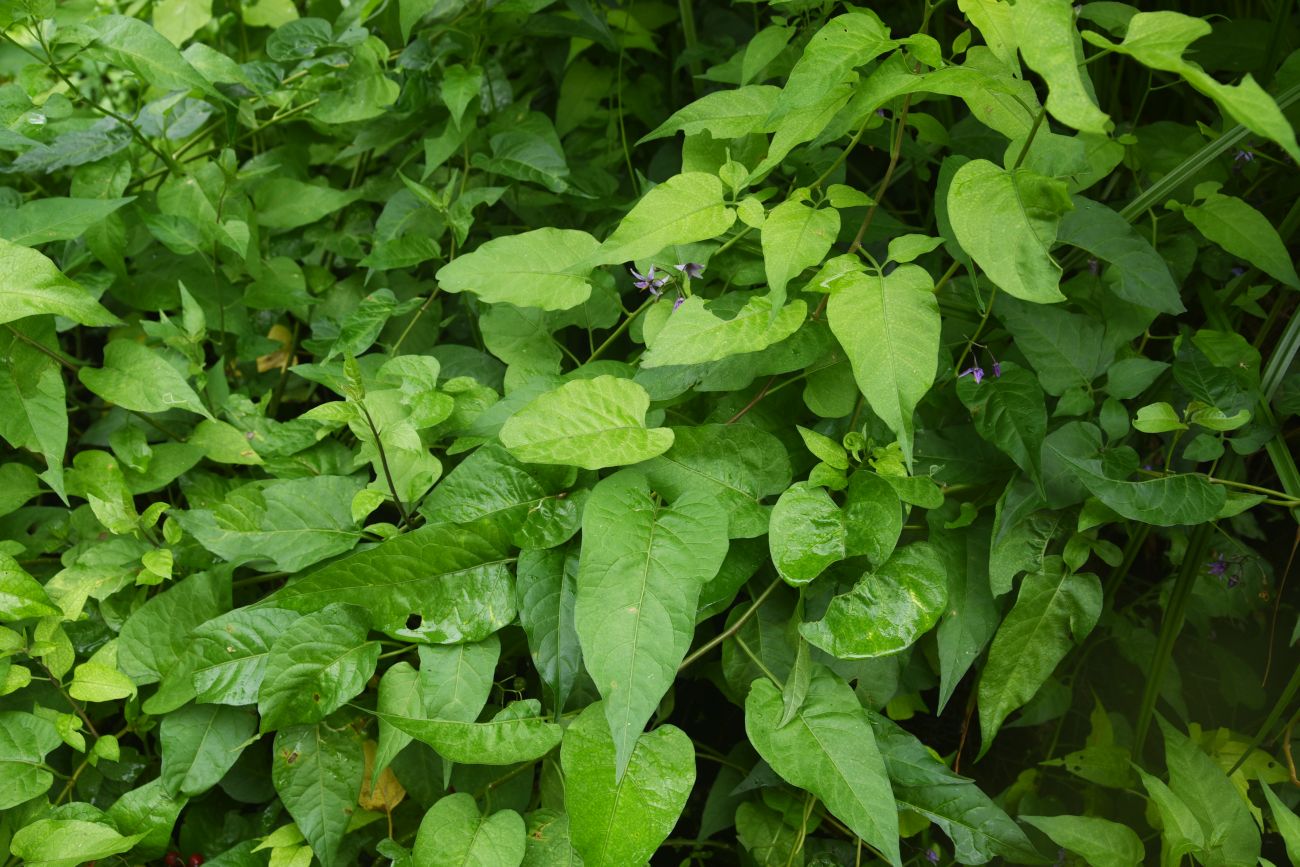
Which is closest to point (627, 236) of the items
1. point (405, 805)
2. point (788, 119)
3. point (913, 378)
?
point (788, 119)

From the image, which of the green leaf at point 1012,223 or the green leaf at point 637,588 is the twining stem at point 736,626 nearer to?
the green leaf at point 637,588

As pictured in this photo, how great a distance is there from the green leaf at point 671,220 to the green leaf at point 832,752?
0.43 metres

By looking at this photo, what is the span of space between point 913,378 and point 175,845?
1006mm

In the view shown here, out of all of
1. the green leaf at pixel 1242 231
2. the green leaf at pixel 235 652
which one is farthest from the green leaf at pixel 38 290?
the green leaf at pixel 1242 231

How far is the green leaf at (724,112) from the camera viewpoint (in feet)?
3.37

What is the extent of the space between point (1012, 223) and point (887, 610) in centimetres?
36

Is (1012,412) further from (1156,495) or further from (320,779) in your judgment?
(320,779)

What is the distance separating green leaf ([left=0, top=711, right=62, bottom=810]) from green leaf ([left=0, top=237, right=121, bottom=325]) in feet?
1.40

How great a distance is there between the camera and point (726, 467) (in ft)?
3.27

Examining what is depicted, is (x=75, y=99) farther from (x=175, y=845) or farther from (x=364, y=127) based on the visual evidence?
(x=175, y=845)

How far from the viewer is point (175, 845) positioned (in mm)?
1167

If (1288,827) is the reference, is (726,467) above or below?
above

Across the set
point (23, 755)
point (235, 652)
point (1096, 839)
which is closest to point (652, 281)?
point (235, 652)

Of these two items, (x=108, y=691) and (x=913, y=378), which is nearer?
(x=913, y=378)
